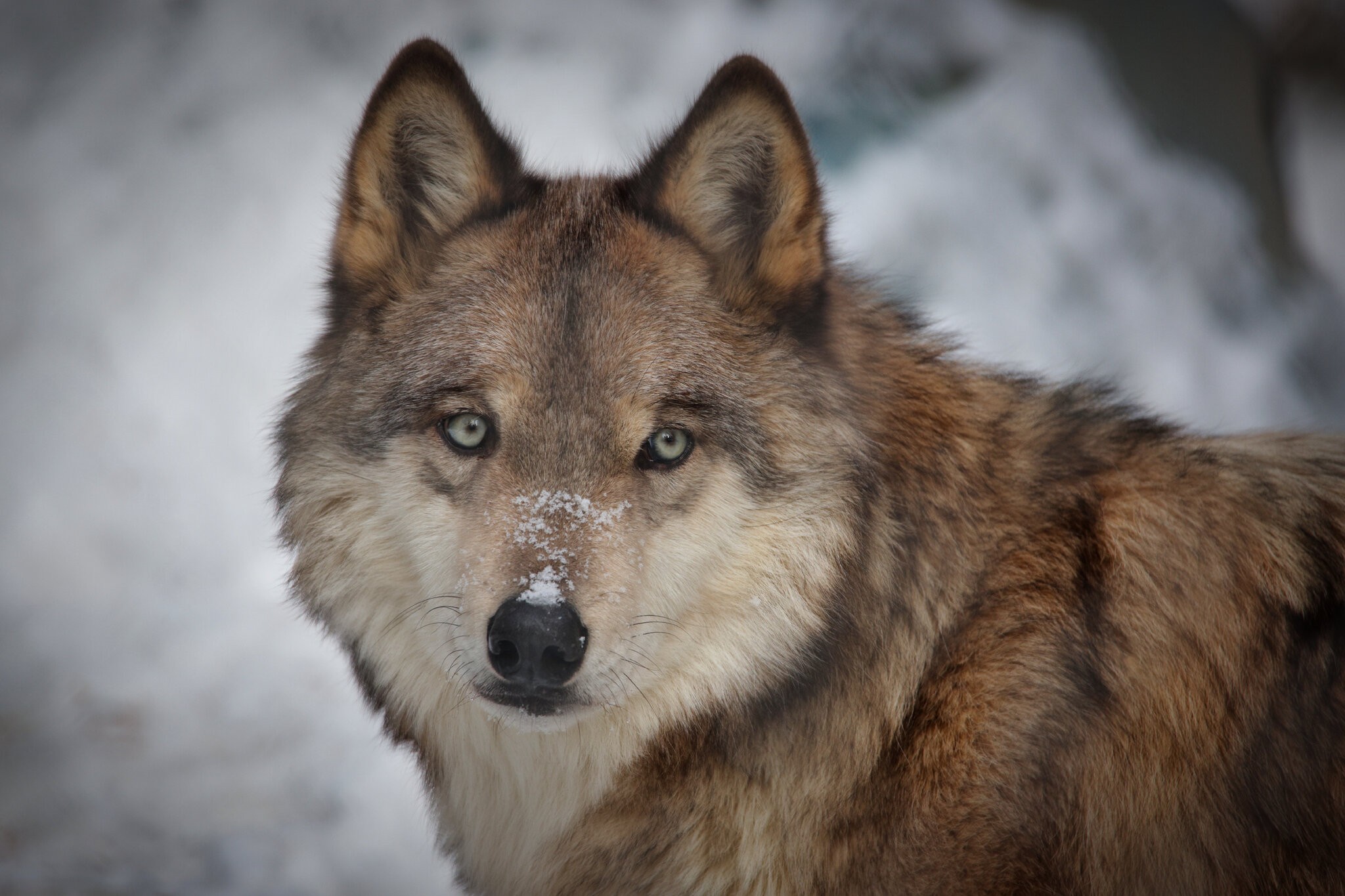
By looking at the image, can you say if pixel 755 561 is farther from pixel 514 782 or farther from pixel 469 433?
pixel 514 782

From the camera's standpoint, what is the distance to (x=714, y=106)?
8.34 ft

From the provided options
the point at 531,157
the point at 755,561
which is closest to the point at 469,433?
the point at 755,561

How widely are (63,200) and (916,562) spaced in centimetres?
517

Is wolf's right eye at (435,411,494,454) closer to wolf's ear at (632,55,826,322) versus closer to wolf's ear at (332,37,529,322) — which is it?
wolf's ear at (332,37,529,322)

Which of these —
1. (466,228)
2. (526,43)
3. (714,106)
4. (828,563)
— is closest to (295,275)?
(526,43)

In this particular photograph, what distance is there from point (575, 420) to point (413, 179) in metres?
0.90

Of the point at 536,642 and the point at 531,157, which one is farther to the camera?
the point at 531,157

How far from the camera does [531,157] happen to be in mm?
4914

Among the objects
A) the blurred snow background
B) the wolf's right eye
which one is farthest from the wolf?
the blurred snow background

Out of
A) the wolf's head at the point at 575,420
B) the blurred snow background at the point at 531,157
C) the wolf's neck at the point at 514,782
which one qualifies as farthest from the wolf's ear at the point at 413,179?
the blurred snow background at the point at 531,157

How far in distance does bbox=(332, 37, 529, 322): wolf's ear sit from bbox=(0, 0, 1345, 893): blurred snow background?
240 cm

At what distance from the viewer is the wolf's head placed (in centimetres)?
240

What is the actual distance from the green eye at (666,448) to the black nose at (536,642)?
441 mm

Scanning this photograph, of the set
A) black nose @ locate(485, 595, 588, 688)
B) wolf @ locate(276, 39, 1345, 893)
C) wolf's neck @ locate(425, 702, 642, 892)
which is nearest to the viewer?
black nose @ locate(485, 595, 588, 688)
